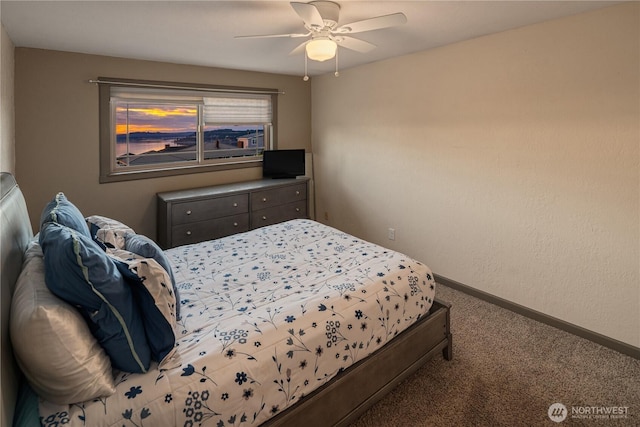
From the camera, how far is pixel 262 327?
1.63m

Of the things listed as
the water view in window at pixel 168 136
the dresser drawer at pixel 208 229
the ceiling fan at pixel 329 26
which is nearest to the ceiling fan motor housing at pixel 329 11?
the ceiling fan at pixel 329 26

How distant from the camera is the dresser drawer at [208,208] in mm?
3523

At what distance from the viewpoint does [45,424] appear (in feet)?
3.63

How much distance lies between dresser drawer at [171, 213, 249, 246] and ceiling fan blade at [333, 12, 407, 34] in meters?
2.34

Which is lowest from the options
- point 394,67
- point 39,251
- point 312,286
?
point 312,286

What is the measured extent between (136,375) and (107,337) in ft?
0.61

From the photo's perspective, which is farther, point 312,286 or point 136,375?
point 312,286

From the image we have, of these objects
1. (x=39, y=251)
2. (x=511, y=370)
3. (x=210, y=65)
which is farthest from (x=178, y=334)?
(x=210, y=65)

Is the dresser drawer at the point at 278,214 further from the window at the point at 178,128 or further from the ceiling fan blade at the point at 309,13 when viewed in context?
the ceiling fan blade at the point at 309,13

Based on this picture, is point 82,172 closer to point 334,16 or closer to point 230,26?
point 230,26

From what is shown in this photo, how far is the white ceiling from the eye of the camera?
211 cm

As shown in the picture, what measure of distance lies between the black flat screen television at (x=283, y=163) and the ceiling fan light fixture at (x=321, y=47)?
2.36m

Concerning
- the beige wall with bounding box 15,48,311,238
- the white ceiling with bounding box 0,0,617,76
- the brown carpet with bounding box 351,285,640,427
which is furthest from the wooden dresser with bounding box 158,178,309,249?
the brown carpet with bounding box 351,285,640,427

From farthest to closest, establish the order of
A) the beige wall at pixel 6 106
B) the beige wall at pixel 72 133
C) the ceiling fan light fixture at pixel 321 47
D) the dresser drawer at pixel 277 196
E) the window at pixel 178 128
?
the dresser drawer at pixel 277 196, the window at pixel 178 128, the beige wall at pixel 72 133, the beige wall at pixel 6 106, the ceiling fan light fixture at pixel 321 47
